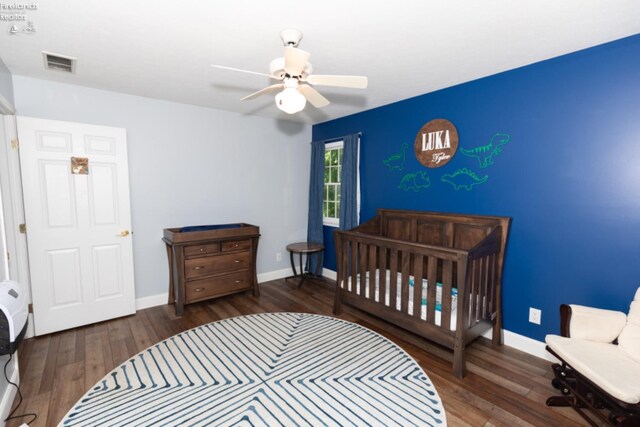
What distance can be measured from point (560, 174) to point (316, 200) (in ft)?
9.47

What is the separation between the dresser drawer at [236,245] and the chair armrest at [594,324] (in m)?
3.00

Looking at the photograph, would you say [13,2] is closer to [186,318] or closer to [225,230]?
[225,230]

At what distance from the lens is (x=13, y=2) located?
159cm

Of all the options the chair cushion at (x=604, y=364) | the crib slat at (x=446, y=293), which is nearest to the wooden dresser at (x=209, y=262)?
the crib slat at (x=446, y=293)

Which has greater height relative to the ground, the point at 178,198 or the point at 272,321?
the point at 178,198

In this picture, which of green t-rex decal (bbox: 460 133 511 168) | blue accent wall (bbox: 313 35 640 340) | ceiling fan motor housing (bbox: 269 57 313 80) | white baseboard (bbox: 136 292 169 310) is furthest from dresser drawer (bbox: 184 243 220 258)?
green t-rex decal (bbox: 460 133 511 168)

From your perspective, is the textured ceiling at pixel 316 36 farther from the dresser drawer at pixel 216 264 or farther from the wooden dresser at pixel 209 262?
the dresser drawer at pixel 216 264

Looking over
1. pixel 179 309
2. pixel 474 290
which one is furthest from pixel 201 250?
pixel 474 290

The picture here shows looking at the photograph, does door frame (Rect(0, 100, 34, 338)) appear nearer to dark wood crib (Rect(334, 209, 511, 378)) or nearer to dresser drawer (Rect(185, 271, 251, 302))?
dresser drawer (Rect(185, 271, 251, 302))

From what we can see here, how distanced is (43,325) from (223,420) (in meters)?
2.22

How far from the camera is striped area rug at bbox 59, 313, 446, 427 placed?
1.73m

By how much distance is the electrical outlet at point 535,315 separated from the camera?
239cm

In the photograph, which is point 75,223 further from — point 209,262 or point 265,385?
point 265,385

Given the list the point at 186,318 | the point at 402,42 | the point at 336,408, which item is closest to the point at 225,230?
the point at 186,318
